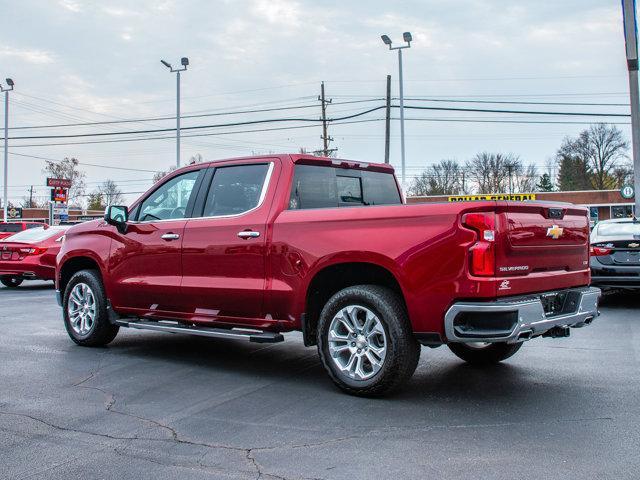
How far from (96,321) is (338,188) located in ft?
10.4

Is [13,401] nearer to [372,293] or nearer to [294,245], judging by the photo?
[294,245]

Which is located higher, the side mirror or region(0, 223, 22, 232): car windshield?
region(0, 223, 22, 232): car windshield

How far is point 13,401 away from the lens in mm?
5312

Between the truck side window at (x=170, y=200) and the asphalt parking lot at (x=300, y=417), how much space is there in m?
1.49

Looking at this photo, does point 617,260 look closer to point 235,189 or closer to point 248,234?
point 235,189

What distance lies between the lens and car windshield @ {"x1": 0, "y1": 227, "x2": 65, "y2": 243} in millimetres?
15500

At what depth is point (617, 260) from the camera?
10.6 meters

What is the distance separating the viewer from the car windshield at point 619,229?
10.8 metres

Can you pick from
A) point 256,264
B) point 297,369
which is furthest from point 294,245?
point 297,369

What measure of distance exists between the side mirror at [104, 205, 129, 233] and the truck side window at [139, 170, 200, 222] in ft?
0.57

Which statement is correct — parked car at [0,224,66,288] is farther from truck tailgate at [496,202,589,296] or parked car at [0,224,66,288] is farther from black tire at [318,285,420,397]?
truck tailgate at [496,202,589,296]

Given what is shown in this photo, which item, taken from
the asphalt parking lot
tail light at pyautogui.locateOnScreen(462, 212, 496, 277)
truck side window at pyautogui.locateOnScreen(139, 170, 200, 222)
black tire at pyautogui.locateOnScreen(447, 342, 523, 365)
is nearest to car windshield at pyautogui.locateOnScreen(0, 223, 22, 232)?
the asphalt parking lot

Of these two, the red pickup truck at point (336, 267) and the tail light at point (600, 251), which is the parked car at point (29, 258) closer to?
the red pickup truck at point (336, 267)

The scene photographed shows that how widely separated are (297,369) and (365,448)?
2436mm
